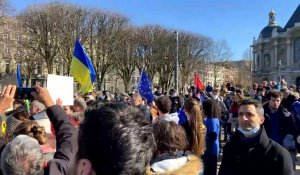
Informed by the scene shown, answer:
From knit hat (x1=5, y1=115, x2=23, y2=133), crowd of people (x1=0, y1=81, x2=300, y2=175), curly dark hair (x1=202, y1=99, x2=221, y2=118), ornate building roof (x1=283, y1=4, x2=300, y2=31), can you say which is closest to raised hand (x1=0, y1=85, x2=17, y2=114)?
crowd of people (x1=0, y1=81, x2=300, y2=175)

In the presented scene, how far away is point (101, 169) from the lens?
1.37 meters

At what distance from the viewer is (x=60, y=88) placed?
11.3ft

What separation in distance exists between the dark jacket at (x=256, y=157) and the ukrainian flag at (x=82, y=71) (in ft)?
16.8

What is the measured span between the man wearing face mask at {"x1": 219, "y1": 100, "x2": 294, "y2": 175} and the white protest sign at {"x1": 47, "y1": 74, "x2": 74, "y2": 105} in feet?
4.93

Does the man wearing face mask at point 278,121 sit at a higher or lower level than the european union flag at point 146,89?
lower

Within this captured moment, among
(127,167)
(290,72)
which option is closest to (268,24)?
(290,72)

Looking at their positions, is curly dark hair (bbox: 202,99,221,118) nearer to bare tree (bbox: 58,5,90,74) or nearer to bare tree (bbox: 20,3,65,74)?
bare tree (bbox: 58,5,90,74)

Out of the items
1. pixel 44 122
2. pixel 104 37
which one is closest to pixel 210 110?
pixel 44 122

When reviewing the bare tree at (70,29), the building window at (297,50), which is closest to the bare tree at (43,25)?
the bare tree at (70,29)

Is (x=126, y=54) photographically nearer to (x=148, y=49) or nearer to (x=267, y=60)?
(x=148, y=49)

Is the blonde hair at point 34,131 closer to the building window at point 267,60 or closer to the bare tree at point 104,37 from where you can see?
the bare tree at point 104,37

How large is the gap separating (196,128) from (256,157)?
1.95m

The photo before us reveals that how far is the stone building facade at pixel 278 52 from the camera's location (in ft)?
243

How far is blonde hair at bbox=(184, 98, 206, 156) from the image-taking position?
500 cm
